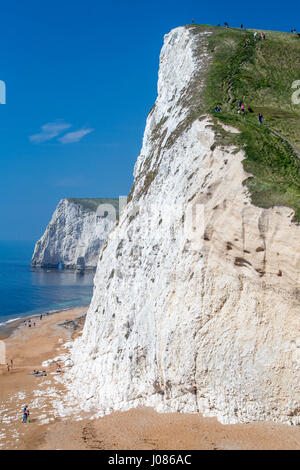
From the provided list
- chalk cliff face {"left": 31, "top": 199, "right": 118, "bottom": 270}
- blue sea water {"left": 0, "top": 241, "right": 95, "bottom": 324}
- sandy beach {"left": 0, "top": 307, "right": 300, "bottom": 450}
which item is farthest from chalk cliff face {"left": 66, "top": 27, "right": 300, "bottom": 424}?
chalk cliff face {"left": 31, "top": 199, "right": 118, "bottom": 270}

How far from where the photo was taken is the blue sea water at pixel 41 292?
6462cm

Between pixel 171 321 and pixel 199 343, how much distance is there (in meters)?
1.99

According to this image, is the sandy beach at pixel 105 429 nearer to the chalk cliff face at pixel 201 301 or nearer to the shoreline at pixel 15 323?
the chalk cliff face at pixel 201 301

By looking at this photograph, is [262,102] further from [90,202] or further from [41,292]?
[90,202]

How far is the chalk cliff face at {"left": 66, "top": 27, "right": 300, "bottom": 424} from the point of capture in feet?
53.6

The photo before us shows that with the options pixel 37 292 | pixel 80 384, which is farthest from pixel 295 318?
pixel 37 292

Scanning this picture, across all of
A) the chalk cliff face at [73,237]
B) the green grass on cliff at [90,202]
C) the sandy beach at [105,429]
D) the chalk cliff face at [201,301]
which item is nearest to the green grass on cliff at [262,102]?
the chalk cliff face at [201,301]

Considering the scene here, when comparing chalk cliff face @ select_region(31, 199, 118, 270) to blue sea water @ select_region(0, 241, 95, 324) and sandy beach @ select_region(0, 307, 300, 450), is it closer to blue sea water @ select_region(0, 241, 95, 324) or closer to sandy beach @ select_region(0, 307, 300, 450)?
blue sea water @ select_region(0, 241, 95, 324)

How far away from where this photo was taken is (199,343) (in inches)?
728

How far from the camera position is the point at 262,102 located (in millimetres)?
28500

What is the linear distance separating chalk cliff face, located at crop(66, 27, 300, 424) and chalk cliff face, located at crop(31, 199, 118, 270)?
95271 millimetres

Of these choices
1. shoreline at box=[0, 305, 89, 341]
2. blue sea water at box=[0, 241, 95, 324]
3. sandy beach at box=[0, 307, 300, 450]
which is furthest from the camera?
blue sea water at box=[0, 241, 95, 324]

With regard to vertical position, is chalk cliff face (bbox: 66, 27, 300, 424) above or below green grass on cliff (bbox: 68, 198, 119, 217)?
below

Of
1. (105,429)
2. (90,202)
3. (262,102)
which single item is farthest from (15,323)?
(90,202)
